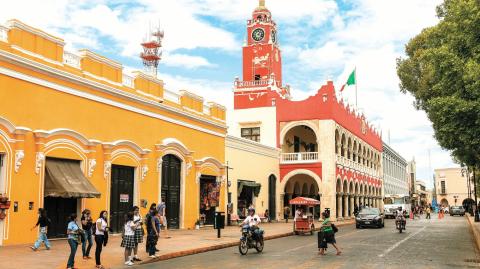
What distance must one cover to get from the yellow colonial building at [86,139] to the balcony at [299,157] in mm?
16084

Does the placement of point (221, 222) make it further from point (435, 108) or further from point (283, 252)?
point (435, 108)

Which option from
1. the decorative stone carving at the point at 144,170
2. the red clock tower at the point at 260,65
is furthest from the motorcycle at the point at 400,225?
the red clock tower at the point at 260,65

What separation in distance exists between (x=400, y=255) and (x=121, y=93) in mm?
14367

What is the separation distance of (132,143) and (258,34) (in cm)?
2877

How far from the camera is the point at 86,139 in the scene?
883 inches

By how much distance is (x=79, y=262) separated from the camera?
594 inches

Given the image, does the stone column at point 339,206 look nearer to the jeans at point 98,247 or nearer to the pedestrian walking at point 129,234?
the pedestrian walking at point 129,234

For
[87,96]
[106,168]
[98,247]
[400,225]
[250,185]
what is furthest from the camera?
[250,185]

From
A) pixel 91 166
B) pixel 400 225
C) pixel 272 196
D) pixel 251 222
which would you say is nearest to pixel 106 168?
pixel 91 166

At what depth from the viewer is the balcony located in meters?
46.7

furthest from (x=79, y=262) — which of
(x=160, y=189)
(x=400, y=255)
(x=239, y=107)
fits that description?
(x=239, y=107)

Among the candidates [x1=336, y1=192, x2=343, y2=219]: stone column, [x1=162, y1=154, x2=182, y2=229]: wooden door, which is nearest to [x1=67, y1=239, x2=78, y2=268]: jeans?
[x1=162, y1=154, x2=182, y2=229]: wooden door

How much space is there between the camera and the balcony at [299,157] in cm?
4669

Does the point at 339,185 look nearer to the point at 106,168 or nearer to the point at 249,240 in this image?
the point at 106,168
